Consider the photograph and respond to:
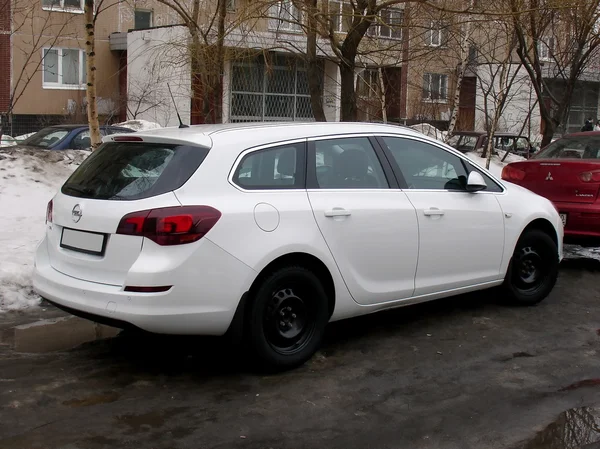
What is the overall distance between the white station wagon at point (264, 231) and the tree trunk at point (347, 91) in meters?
4.63

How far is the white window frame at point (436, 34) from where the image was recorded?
11.3 metres

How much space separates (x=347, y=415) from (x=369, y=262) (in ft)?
4.49

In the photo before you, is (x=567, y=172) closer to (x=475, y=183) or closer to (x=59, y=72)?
(x=475, y=183)

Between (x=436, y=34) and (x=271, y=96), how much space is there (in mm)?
15078

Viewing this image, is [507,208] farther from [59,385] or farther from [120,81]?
[120,81]

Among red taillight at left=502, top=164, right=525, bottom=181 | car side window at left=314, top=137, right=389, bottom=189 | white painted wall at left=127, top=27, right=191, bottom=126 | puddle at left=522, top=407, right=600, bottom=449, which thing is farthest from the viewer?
white painted wall at left=127, top=27, right=191, bottom=126

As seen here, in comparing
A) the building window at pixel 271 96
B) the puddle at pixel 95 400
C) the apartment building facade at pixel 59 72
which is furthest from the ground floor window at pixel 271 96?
the puddle at pixel 95 400

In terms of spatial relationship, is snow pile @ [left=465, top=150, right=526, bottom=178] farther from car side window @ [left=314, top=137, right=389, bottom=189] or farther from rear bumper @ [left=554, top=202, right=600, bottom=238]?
car side window @ [left=314, top=137, right=389, bottom=189]

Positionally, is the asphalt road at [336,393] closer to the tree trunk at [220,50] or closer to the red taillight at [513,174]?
the red taillight at [513,174]

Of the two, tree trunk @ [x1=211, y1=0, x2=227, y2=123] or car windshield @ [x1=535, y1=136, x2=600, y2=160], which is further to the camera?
tree trunk @ [x1=211, y1=0, x2=227, y2=123]

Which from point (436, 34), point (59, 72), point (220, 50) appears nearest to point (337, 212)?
point (220, 50)

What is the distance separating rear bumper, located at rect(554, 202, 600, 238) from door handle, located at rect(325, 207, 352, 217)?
4.16 metres

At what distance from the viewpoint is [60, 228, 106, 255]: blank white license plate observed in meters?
4.84

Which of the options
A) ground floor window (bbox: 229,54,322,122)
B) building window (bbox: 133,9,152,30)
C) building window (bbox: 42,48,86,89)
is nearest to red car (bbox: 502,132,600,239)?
ground floor window (bbox: 229,54,322,122)
